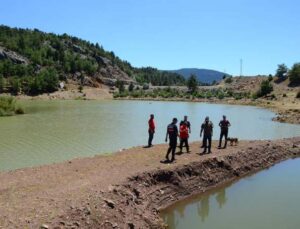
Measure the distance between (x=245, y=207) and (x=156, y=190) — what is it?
3886mm

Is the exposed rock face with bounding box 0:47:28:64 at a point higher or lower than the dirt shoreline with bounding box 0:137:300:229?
higher

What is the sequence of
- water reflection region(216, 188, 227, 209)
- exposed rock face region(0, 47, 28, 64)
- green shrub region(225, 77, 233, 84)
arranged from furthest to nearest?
exposed rock face region(0, 47, 28, 64)
green shrub region(225, 77, 233, 84)
water reflection region(216, 188, 227, 209)

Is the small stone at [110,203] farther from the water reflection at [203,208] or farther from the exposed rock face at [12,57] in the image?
the exposed rock face at [12,57]

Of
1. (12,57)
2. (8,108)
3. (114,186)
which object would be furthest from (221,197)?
(12,57)

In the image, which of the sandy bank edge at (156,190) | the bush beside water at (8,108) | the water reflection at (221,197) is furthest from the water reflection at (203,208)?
the bush beside water at (8,108)

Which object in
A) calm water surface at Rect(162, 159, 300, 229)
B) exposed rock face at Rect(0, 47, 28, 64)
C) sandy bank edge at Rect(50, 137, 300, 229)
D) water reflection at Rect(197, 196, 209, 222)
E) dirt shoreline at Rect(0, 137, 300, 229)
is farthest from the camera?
exposed rock face at Rect(0, 47, 28, 64)

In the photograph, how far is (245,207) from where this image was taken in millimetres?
17578

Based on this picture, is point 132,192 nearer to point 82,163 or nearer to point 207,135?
point 82,163

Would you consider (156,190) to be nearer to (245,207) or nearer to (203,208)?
(203,208)

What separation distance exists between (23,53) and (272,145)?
180 m

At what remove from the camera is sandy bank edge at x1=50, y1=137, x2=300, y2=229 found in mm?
13523

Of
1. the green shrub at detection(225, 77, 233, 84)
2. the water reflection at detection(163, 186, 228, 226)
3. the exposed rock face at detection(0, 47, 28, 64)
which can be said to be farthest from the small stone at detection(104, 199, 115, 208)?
the exposed rock face at detection(0, 47, 28, 64)

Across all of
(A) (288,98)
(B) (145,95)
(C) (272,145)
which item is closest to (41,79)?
(B) (145,95)

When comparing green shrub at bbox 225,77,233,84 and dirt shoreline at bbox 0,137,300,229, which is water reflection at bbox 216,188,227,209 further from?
green shrub at bbox 225,77,233,84
